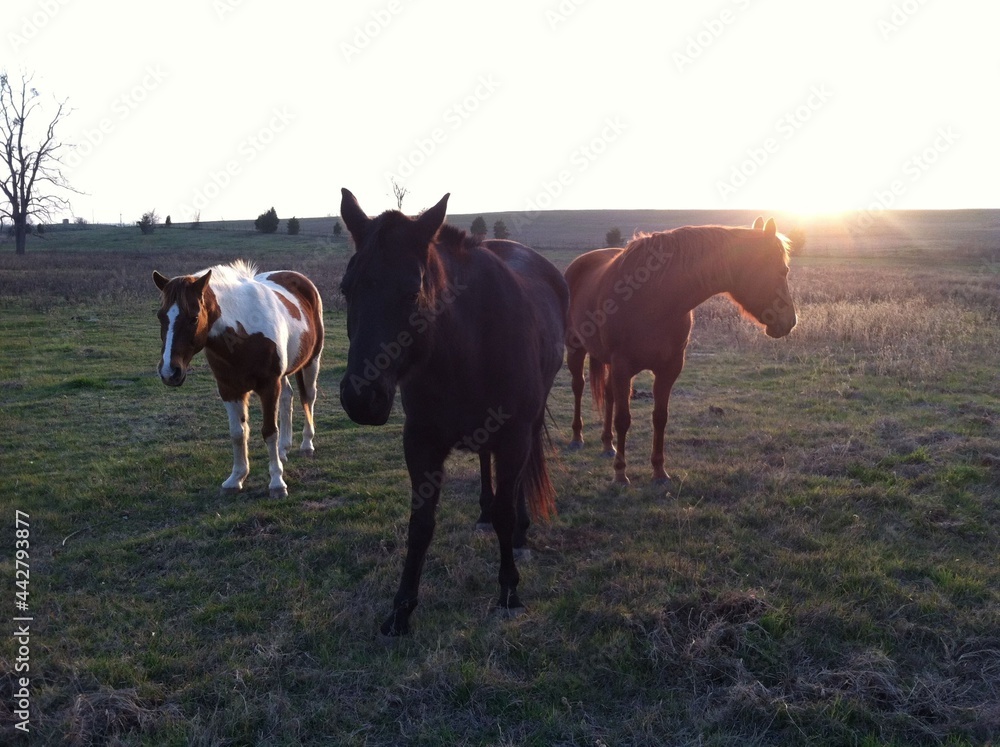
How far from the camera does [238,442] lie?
5887 millimetres

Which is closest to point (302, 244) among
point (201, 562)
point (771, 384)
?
point (771, 384)

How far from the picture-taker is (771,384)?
32.7ft

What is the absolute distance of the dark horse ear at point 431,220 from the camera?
110 inches

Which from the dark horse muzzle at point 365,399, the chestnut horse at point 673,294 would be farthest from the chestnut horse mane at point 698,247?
the dark horse muzzle at point 365,399

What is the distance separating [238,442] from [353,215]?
3708mm

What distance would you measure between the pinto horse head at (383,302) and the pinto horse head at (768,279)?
398cm

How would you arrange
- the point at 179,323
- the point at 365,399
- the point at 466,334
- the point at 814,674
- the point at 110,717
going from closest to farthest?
1. the point at 365,399
2. the point at 110,717
3. the point at 814,674
4. the point at 466,334
5. the point at 179,323

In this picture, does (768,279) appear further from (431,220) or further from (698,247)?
(431,220)

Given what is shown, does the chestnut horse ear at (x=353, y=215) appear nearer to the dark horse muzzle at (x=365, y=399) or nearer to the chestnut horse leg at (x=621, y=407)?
the dark horse muzzle at (x=365, y=399)

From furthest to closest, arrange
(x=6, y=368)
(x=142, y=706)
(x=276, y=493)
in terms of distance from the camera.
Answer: (x=6, y=368)
(x=276, y=493)
(x=142, y=706)

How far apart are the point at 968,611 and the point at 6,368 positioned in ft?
43.0

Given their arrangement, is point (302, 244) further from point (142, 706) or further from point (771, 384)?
point (142, 706)

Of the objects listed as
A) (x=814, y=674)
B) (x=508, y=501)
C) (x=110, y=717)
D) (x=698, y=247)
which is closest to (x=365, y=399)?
(x=508, y=501)

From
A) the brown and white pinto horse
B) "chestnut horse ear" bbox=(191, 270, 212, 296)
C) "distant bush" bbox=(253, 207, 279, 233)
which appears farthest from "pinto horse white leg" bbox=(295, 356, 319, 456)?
"distant bush" bbox=(253, 207, 279, 233)
